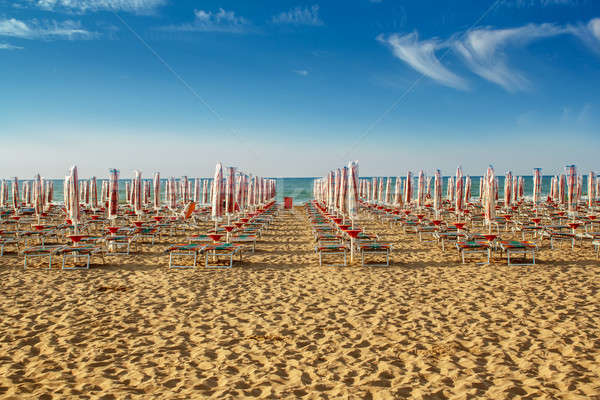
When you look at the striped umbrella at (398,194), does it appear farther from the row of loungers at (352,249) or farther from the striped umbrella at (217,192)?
the striped umbrella at (217,192)

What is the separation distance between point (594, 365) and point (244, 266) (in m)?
6.38

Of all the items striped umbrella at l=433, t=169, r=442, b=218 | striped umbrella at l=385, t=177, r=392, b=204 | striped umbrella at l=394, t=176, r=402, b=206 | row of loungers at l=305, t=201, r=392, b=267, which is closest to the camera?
row of loungers at l=305, t=201, r=392, b=267

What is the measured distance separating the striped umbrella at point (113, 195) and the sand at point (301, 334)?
307cm

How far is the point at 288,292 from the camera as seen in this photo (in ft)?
20.5

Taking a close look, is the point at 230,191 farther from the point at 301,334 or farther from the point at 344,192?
the point at 301,334

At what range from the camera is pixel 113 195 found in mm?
10656

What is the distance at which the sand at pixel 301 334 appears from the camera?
334 cm

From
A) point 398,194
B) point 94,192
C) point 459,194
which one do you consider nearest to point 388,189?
point 398,194

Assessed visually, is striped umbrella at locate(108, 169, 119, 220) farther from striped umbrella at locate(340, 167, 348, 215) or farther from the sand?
striped umbrella at locate(340, 167, 348, 215)

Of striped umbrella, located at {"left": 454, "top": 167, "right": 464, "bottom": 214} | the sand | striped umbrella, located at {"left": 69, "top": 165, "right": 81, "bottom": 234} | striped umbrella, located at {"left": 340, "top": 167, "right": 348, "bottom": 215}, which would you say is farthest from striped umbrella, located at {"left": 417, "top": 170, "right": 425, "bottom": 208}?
striped umbrella, located at {"left": 69, "top": 165, "right": 81, "bottom": 234}

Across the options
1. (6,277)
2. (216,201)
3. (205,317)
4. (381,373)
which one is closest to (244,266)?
(216,201)

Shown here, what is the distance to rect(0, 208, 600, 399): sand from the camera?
131 inches

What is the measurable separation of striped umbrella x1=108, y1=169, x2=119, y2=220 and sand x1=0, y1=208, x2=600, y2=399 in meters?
3.07

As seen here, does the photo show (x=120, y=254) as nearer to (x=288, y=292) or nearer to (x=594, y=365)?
(x=288, y=292)
